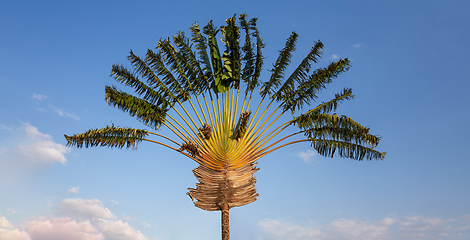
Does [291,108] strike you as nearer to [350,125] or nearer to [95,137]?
[350,125]

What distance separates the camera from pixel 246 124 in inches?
495

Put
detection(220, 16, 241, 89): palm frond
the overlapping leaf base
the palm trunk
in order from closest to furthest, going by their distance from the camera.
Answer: the palm trunk → the overlapping leaf base → detection(220, 16, 241, 89): palm frond

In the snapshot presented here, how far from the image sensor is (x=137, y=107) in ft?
43.5

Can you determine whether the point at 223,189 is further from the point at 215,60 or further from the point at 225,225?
the point at 215,60

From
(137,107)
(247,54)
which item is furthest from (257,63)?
(137,107)

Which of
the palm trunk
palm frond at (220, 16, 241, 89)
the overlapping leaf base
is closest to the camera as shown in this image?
the palm trunk

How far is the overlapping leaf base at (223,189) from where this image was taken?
12.3m

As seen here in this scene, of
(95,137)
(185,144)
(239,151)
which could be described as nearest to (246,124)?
(239,151)

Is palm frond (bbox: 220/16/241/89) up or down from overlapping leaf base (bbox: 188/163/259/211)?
up

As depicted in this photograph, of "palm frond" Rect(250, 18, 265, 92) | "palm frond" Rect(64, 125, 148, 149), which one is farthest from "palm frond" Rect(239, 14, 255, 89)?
"palm frond" Rect(64, 125, 148, 149)

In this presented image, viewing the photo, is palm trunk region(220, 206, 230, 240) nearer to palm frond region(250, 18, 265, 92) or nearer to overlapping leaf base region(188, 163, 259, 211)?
overlapping leaf base region(188, 163, 259, 211)

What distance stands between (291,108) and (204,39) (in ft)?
14.1

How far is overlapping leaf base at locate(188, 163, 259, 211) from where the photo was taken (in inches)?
486

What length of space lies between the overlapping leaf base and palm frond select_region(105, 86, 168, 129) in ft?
8.34
